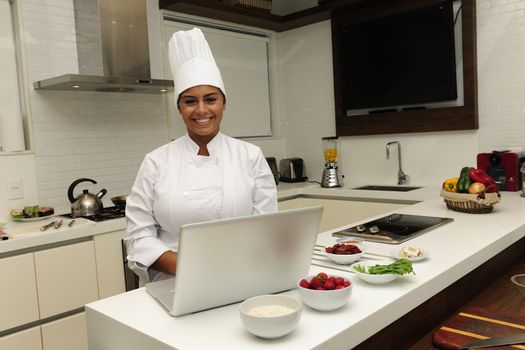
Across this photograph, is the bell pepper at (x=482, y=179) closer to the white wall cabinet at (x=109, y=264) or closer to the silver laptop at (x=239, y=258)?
the silver laptop at (x=239, y=258)

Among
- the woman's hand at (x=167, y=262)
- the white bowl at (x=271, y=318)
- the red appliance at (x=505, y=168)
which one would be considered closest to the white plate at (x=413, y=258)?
the white bowl at (x=271, y=318)

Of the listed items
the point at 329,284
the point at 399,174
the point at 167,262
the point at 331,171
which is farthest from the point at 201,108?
the point at 399,174

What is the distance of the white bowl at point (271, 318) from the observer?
1038 millimetres

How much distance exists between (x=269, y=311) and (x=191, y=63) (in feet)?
3.13

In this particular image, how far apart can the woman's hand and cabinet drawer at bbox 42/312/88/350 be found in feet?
4.52

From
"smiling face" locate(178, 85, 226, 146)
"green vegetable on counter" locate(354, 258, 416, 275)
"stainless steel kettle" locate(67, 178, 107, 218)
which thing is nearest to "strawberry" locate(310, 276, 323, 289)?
"green vegetable on counter" locate(354, 258, 416, 275)

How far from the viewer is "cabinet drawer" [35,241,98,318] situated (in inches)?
100

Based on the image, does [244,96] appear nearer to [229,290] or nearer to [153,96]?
[153,96]

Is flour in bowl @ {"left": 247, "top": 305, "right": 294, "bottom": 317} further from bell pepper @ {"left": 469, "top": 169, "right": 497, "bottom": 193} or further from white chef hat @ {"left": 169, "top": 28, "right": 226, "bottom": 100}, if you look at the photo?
bell pepper @ {"left": 469, "top": 169, "right": 497, "bottom": 193}

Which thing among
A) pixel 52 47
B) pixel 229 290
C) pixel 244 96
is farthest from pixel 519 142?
pixel 52 47

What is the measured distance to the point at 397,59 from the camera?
3.90m

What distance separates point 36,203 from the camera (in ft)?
10.4

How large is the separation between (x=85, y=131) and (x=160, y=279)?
6.75 feet

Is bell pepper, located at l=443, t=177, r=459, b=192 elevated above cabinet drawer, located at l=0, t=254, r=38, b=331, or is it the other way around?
bell pepper, located at l=443, t=177, r=459, b=192
